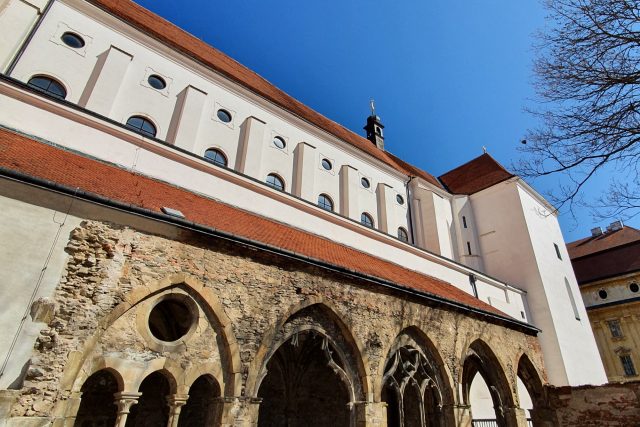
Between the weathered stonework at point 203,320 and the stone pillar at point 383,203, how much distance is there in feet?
27.2

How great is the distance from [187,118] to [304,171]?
438cm

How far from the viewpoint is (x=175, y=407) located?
4.93 metres

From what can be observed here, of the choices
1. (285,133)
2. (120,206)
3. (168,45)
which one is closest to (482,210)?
(285,133)

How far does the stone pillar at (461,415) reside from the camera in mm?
8125

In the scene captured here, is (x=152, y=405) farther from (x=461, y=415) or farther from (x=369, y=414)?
(x=461, y=415)

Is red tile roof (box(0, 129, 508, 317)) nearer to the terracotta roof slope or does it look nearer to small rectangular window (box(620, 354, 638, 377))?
small rectangular window (box(620, 354, 638, 377))

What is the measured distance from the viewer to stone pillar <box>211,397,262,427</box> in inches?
206

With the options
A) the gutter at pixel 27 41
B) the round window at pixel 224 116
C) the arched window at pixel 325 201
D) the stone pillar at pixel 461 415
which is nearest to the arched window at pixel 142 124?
the round window at pixel 224 116

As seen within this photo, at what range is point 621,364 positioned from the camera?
2367 centimetres

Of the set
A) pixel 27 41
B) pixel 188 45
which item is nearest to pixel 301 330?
pixel 27 41

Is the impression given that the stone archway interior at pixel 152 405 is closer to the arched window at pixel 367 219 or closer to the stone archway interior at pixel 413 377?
the stone archway interior at pixel 413 377

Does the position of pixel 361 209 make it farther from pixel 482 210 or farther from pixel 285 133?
pixel 482 210

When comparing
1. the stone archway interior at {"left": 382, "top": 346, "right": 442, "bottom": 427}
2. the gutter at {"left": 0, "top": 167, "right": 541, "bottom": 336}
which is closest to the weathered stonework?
the gutter at {"left": 0, "top": 167, "right": 541, "bottom": 336}

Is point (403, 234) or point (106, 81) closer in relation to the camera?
point (106, 81)
